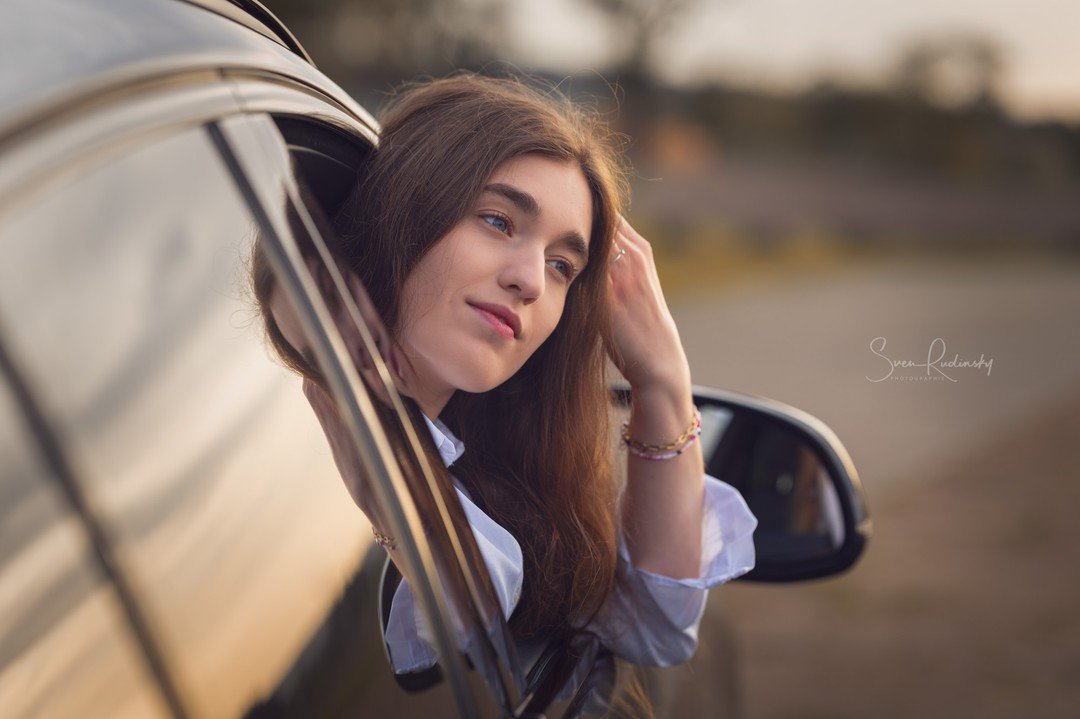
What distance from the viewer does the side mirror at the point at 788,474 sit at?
93.3 inches

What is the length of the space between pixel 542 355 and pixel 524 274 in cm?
37

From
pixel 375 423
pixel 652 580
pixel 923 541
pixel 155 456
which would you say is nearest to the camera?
pixel 155 456

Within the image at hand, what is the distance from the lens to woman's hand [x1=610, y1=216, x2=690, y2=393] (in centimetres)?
195

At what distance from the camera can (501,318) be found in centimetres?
163

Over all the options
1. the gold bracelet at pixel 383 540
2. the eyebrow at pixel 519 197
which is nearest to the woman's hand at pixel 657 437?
the eyebrow at pixel 519 197

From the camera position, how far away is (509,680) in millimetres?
1397

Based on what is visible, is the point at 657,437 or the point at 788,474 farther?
the point at 788,474

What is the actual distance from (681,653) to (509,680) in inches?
25.2

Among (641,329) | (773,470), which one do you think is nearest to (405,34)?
(773,470)

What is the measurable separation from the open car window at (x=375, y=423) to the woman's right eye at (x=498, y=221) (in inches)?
13.3

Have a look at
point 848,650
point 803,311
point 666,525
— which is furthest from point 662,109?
point 666,525

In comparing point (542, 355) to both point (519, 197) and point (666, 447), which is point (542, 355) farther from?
point (519, 197)

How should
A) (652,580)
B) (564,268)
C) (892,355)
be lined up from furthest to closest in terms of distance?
1. (892,355)
2. (652,580)
3. (564,268)

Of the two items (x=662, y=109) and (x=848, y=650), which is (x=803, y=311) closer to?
(x=848, y=650)
